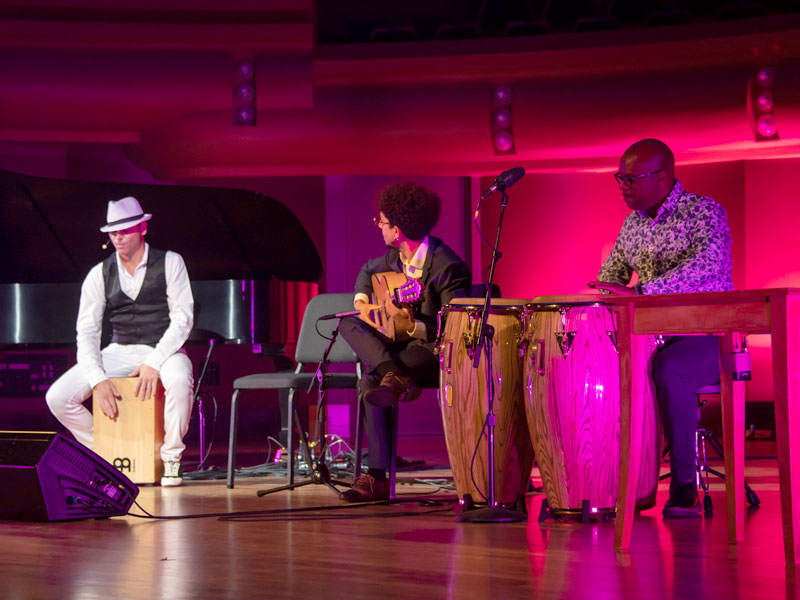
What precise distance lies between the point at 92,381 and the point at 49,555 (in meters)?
2.22

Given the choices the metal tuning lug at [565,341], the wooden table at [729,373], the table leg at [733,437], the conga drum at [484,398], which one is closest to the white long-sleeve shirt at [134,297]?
the conga drum at [484,398]

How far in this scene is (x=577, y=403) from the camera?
3324 mm

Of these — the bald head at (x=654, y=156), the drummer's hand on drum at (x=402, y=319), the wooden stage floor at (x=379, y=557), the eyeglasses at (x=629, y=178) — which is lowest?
the wooden stage floor at (x=379, y=557)

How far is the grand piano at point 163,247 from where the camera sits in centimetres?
565

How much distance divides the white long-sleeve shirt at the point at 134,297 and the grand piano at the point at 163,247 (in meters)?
0.38

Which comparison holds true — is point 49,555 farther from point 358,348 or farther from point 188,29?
point 188,29

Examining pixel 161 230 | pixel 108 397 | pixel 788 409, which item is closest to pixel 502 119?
pixel 161 230

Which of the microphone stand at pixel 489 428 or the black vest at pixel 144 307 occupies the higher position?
the black vest at pixel 144 307

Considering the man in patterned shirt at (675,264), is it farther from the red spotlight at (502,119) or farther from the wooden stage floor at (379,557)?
the red spotlight at (502,119)

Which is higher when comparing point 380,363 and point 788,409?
point 380,363

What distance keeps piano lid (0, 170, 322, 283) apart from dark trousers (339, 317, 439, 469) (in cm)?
231

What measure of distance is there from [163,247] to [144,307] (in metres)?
1.36

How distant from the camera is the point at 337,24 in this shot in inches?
342

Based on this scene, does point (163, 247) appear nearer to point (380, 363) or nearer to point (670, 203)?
point (380, 363)
